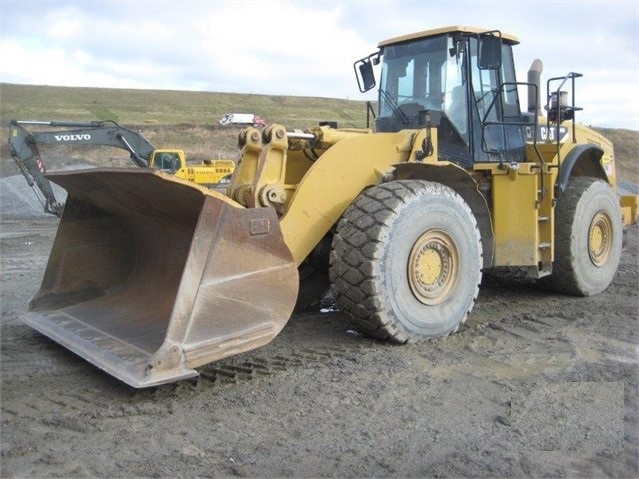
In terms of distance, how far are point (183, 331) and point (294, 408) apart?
761mm

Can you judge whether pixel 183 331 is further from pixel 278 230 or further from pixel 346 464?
pixel 346 464

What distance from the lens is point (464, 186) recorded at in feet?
18.8

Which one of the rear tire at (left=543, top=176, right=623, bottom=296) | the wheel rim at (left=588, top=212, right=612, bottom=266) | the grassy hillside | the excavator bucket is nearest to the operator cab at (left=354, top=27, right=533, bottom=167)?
the rear tire at (left=543, top=176, right=623, bottom=296)

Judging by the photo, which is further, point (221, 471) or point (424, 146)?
point (424, 146)

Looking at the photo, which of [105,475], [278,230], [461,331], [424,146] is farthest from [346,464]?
[424,146]

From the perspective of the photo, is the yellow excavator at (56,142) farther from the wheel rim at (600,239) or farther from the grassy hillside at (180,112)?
the wheel rim at (600,239)

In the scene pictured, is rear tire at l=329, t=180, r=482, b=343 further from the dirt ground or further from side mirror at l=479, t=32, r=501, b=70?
side mirror at l=479, t=32, r=501, b=70

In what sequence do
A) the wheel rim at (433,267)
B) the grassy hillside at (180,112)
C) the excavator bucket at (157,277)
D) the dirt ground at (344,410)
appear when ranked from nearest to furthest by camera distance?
the dirt ground at (344,410)
the excavator bucket at (157,277)
the wheel rim at (433,267)
the grassy hillside at (180,112)

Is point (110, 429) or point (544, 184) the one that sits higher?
point (544, 184)

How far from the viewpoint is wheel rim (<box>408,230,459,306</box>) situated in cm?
498

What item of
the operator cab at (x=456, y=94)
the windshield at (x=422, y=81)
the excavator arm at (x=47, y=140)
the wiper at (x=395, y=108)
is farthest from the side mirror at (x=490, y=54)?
the excavator arm at (x=47, y=140)

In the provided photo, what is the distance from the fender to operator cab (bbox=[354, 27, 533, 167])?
0.55 m

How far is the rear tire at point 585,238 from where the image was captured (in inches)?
268

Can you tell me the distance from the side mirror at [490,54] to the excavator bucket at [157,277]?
8.38ft
